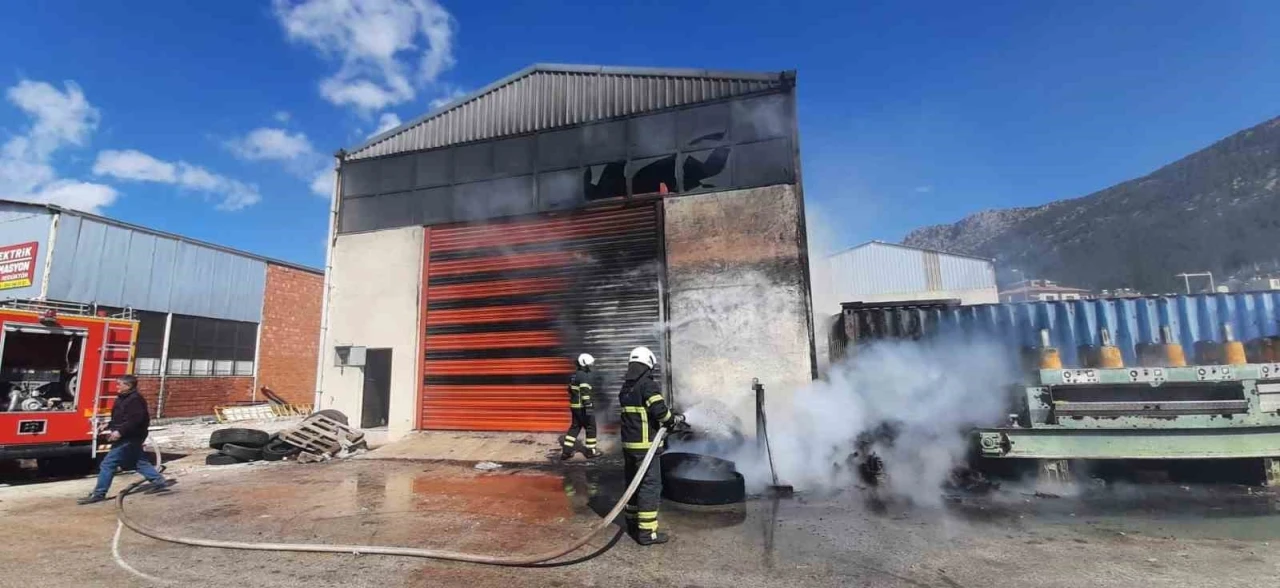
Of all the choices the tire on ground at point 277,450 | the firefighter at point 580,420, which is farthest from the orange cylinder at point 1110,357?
the tire on ground at point 277,450

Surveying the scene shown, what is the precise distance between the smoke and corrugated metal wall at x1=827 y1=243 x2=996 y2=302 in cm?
1801

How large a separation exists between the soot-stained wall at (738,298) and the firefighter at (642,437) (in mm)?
4734

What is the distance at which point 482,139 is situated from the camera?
41.5ft

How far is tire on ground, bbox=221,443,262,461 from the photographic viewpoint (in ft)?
31.8

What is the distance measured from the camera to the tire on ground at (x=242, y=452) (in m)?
9.70

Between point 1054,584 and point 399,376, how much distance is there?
11718 millimetres

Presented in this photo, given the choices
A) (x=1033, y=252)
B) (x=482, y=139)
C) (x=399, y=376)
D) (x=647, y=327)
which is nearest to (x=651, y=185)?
(x=647, y=327)

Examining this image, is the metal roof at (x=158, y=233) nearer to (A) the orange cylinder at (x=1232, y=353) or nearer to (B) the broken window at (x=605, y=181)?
(B) the broken window at (x=605, y=181)

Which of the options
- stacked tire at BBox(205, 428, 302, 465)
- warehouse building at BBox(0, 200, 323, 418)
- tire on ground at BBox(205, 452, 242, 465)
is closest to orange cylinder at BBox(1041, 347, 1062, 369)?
stacked tire at BBox(205, 428, 302, 465)

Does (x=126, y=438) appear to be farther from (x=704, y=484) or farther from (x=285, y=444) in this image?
(x=704, y=484)

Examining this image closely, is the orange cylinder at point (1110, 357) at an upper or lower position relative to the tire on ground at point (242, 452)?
upper

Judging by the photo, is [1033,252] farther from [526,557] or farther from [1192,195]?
[526,557]

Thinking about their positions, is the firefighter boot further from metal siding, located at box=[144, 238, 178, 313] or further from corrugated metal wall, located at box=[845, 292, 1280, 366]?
metal siding, located at box=[144, 238, 178, 313]

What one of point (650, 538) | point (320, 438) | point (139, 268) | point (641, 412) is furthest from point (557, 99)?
point (139, 268)
